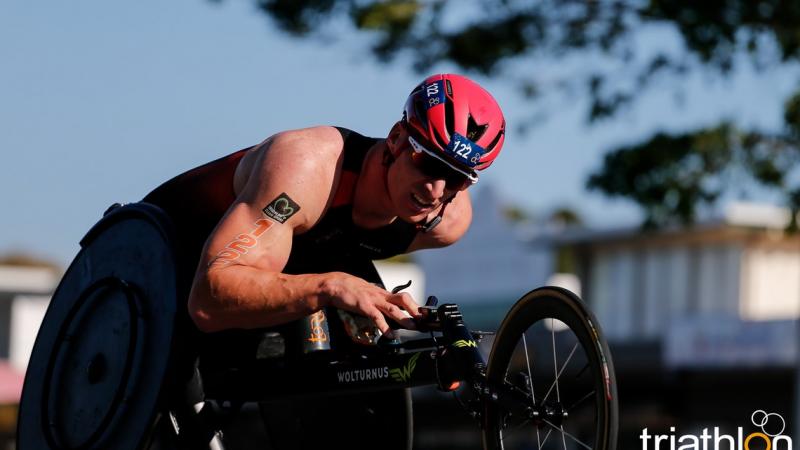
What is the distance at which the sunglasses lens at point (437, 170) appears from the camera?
179 inches

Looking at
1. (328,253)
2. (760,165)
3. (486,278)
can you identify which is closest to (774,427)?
(760,165)

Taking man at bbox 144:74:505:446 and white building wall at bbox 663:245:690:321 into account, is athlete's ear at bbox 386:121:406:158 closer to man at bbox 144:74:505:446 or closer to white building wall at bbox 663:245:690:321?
man at bbox 144:74:505:446

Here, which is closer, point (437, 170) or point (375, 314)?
point (375, 314)

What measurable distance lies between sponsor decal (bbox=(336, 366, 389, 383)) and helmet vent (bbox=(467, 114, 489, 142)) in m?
0.82

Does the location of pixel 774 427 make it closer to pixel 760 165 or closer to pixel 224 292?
pixel 760 165

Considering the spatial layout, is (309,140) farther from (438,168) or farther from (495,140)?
(495,140)

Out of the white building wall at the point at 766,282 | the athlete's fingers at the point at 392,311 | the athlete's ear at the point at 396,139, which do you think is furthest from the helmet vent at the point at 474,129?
the white building wall at the point at 766,282

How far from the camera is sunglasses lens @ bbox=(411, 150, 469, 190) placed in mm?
4543

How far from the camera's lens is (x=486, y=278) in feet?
148

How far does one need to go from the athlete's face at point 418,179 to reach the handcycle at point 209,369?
14.3 inches

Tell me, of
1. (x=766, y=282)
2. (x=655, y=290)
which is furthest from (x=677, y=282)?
(x=766, y=282)

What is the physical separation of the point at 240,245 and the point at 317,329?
737mm

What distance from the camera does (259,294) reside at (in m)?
4.39

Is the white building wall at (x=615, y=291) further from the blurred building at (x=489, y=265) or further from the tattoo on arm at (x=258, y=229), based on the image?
the tattoo on arm at (x=258, y=229)
